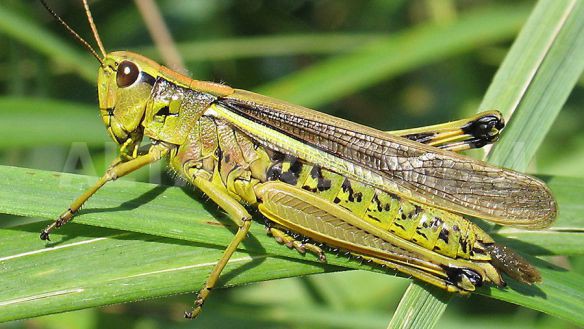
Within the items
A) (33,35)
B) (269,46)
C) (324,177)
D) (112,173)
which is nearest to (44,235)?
(112,173)

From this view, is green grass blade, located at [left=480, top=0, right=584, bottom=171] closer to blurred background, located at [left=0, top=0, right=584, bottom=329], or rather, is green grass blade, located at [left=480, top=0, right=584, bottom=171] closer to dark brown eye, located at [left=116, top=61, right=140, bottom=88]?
blurred background, located at [left=0, top=0, right=584, bottom=329]

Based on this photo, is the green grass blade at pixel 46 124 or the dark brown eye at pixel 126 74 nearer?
the dark brown eye at pixel 126 74

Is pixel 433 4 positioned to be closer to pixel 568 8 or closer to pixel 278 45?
pixel 278 45

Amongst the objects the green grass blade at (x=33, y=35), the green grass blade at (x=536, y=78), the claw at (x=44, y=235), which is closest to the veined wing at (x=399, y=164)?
the green grass blade at (x=536, y=78)

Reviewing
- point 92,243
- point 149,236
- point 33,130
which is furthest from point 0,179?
point 33,130

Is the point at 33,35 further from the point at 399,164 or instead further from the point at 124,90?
the point at 399,164

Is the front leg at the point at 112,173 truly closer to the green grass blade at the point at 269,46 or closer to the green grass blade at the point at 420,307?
the green grass blade at the point at 420,307

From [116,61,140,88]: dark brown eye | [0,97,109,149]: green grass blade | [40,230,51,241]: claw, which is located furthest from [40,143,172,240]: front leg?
A: [0,97,109,149]: green grass blade
